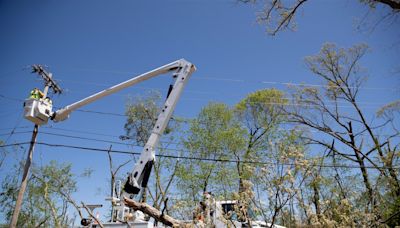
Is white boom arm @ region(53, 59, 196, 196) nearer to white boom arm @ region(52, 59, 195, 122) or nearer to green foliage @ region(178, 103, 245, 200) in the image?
white boom arm @ region(52, 59, 195, 122)

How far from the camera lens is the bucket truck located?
6.81 meters

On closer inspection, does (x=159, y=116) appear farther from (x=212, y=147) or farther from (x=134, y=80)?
(x=212, y=147)

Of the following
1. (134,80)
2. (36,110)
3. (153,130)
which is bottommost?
(153,130)

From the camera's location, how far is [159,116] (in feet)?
25.8

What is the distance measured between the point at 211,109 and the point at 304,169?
47.0ft

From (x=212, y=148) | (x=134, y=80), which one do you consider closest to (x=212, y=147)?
(x=212, y=148)

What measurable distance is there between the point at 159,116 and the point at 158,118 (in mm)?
66

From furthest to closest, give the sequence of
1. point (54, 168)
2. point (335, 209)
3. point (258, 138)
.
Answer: point (54, 168) → point (258, 138) → point (335, 209)

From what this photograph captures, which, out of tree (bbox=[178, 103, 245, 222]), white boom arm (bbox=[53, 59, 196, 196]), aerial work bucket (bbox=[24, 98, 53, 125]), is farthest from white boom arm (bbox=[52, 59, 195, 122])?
tree (bbox=[178, 103, 245, 222])

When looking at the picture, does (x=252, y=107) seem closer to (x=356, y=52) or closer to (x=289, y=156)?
(x=356, y=52)

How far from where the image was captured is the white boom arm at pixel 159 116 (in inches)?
267

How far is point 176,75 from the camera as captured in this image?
28.5 feet

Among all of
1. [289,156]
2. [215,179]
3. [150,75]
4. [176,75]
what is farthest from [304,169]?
[215,179]

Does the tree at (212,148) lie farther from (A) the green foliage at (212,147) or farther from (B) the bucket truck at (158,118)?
(B) the bucket truck at (158,118)
